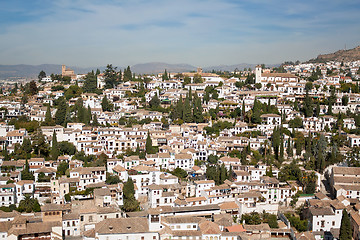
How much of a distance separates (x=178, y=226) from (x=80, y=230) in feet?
19.5

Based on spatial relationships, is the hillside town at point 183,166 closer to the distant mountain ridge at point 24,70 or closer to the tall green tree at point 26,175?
the tall green tree at point 26,175

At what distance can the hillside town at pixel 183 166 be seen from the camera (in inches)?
905

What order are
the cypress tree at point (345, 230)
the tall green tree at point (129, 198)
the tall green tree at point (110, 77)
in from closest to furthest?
the cypress tree at point (345, 230) < the tall green tree at point (129, 198) < the tall green tree at point (110, 77)

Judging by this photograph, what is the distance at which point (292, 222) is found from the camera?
968 inches

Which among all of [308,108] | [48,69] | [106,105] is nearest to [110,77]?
[106,105]

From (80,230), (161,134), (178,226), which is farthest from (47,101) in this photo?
(178,226)

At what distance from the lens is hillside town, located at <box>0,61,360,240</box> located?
22984 millimetres

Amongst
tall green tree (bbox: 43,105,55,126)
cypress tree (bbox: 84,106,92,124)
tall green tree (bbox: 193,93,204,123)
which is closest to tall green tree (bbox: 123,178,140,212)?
cypress tree (bbox: 84,106,92,124)

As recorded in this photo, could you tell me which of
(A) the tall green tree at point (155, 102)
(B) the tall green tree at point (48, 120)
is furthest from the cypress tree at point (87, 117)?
(A) the tall green tree at point (155, 102)

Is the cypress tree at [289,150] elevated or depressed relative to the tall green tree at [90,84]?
depressed

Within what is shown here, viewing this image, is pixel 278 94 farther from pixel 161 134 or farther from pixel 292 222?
pixel 292 222

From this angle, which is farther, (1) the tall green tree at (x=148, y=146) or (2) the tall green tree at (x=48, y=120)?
(2) the tall green tree at (x=48, y=120)

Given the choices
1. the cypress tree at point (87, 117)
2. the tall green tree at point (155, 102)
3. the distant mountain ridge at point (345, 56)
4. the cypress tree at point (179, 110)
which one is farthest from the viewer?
the distant mountain ridge at point (345, 56)

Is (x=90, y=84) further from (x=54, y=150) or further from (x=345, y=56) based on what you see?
(x=345, y=56)
